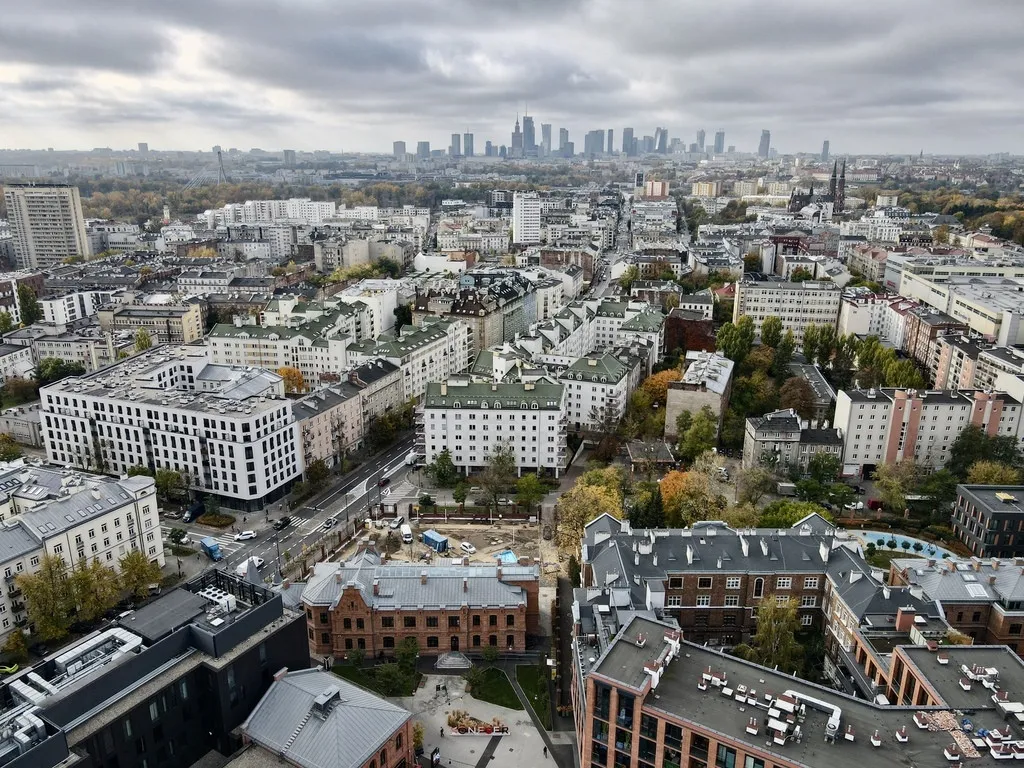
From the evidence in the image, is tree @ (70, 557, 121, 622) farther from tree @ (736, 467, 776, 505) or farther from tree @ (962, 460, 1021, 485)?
tree @ (962, 460, 1021, 485)

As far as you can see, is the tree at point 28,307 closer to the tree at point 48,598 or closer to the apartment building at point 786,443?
the tree at point 48,598

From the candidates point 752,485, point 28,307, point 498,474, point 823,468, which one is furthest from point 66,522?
point 28,307

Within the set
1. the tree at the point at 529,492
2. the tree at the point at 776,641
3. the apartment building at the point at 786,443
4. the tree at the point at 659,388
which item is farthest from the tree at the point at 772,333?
the tree at the point at 776,641

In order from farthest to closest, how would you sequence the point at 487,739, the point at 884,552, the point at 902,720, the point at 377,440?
the point at 377,440
the point at 884,552
the point at 487,739
the point at 902,720

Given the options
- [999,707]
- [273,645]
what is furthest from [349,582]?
[999,707]

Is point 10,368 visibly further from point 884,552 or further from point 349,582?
point 884,552

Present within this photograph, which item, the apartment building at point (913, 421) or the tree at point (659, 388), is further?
the tree at point (659, 388)

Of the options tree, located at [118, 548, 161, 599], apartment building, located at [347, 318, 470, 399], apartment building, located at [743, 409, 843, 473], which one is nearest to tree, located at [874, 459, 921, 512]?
apartment building, located at [743, 409, 843, 473]
